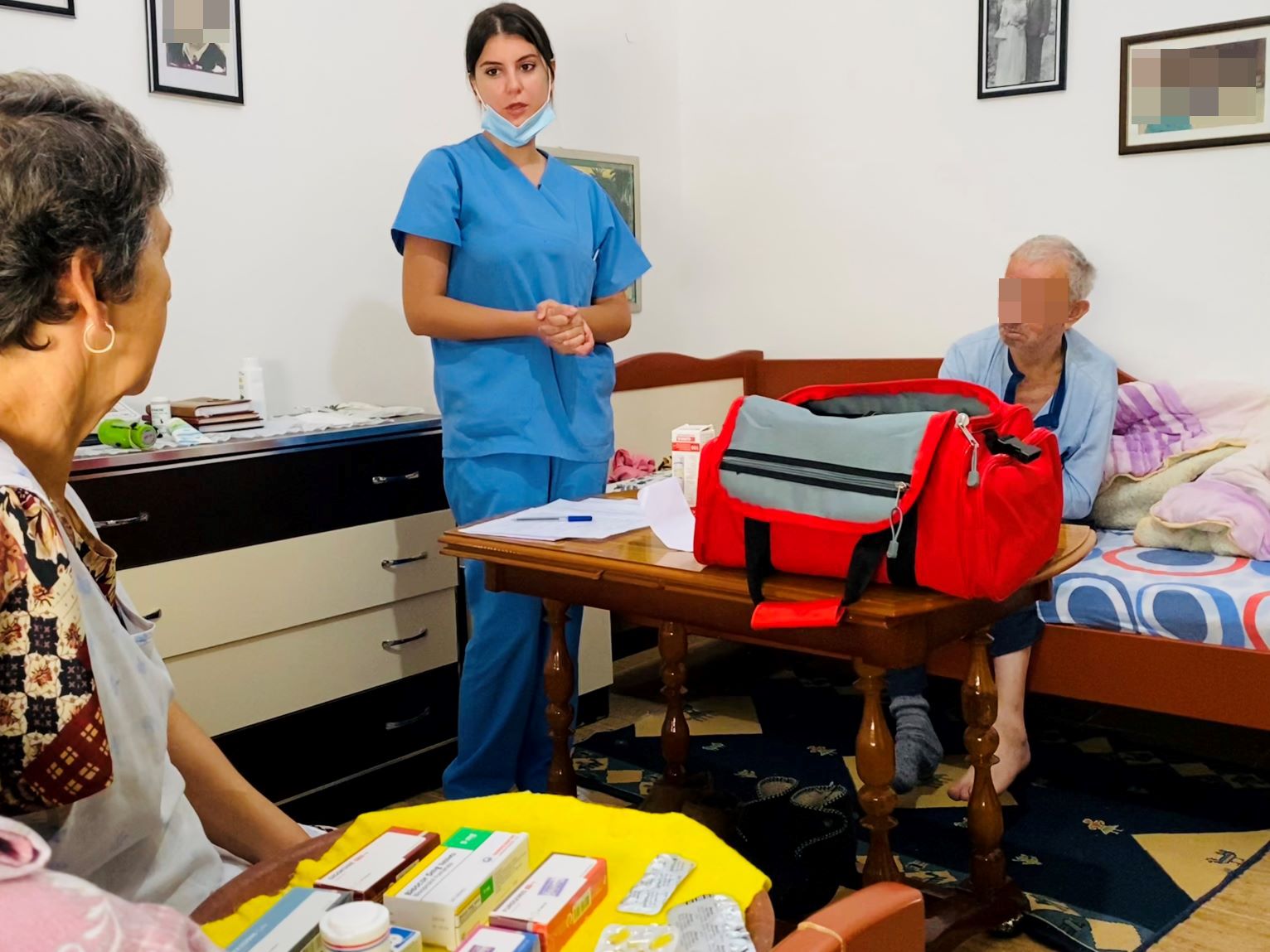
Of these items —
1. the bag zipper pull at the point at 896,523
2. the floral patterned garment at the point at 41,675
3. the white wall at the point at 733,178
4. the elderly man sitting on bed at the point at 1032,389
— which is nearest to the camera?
the floral patterned garment at the point at 41,675

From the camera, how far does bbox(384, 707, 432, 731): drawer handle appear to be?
264cm

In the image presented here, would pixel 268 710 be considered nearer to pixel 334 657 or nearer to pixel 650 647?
pixel 334 657

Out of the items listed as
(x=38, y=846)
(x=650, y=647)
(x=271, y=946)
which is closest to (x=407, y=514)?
(x=650, y=647)

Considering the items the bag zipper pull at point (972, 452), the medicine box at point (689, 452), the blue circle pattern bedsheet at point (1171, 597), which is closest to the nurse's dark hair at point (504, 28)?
the medicine box at point (689, 452)

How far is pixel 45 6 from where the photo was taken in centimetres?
241

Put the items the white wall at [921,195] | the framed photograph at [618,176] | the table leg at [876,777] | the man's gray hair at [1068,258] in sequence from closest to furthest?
1. the table leg at [876,777]
2. the man's gray hair at [1068,258]
3. the white wall at [921,195]
4. the framed photograph at [618,176]

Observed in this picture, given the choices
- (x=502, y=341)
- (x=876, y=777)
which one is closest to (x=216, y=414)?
(x=502, y=341)

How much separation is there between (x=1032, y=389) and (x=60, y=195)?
2557 millimetres

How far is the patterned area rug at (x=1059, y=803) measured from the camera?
2.14 metres

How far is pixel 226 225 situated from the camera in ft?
9.00

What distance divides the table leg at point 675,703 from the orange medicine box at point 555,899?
1.57 m

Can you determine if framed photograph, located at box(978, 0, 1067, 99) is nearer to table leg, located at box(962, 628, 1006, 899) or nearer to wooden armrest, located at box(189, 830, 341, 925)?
table leg, located at box(962, 628, 1006, 899)

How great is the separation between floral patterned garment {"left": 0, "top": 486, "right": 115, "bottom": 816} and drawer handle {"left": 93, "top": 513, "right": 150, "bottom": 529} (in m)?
1.52

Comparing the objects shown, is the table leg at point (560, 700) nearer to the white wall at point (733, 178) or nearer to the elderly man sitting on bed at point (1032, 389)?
the elderly man sitting on bed at point (1032, 389)
